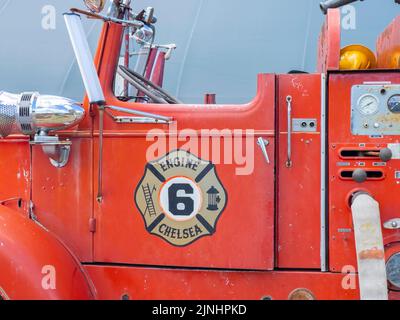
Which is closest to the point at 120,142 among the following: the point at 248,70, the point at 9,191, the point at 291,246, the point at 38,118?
the point at 38,118

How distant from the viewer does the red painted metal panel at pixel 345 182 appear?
8.52 ft

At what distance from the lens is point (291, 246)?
2668mm

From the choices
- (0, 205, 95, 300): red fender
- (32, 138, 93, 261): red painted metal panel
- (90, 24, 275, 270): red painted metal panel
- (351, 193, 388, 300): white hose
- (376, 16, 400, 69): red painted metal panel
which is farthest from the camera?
(376, 16, 400, 69): red painted metal panel

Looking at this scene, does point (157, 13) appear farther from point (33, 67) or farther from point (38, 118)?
point (38, 118)

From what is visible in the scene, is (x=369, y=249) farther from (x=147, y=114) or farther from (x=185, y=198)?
(x=147, y=114)

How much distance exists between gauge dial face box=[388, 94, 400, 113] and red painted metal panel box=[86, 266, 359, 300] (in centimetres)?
80

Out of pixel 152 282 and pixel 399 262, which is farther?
pixel 152 282

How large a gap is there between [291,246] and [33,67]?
11645 mm

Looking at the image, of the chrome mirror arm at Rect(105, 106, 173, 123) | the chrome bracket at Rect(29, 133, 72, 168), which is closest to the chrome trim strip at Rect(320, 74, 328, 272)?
the chrome mirror arm at Rect(105, 106, 173, 123)

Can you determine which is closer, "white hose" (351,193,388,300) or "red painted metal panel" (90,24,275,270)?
"white hose" (351,193,388,300)

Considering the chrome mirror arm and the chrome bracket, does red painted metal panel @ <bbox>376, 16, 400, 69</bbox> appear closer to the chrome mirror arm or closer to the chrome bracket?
the chrome mirror arm

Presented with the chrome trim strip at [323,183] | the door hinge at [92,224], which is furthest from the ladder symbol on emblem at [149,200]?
the chrome trim strip at [323,183]

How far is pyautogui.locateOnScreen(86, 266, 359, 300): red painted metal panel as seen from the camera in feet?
8.64
